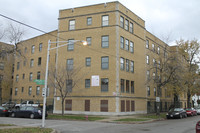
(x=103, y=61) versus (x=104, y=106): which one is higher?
(x=103, y=61)

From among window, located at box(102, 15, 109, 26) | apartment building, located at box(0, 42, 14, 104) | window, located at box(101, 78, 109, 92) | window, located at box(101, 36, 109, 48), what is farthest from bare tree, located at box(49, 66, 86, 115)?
apartment building, located at box(0, 42, 14, 104)

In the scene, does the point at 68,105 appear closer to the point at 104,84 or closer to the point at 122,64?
the point at 104,84

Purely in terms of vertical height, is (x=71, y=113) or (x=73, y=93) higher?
(x=73, y=93)

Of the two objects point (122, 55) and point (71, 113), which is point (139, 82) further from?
point (71, 113)

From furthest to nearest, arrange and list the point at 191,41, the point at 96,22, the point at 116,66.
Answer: the point at 191,41, the point at 96,22, the point at 116,66

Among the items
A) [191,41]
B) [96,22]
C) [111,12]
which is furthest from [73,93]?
[191,41]

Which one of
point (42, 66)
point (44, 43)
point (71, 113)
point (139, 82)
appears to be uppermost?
point (44, 43)

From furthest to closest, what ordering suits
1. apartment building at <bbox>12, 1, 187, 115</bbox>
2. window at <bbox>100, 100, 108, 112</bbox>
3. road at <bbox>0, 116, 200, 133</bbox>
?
apartment building at <bbox>12, 1, 187, 115</bbox>, window at <bbox>100, 100, 108, 112</bbox>, road at <bbox>0, 116, 200, 133</bbox>

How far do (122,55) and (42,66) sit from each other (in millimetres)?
17031

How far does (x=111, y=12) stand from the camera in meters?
30.6

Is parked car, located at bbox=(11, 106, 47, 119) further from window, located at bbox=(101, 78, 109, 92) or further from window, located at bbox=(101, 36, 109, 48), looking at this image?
window, located at bbox=(101, 36, 109, 48)

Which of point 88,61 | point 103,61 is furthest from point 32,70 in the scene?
point 103,61

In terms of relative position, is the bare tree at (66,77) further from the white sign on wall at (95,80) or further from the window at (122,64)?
the window at (122,64)

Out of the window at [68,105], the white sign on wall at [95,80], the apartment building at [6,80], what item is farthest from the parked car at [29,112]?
the apartment building at [6,80]
